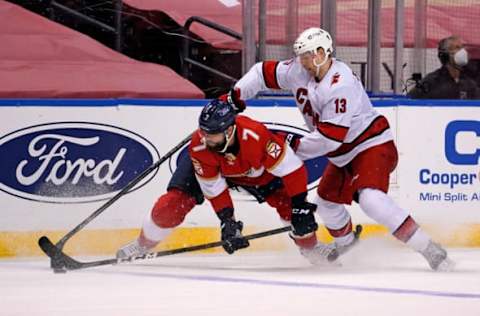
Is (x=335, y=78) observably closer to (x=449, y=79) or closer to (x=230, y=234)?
(x=230, y=234)

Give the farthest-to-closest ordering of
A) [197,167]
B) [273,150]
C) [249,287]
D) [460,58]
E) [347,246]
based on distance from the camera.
Answer: 1. [460,58]
2. [347,246]
3. [197,167]
4. [273,150]
5. [249,287]

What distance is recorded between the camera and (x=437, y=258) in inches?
253

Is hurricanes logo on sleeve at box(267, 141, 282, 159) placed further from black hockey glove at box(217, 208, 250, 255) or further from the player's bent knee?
the player's bent knee

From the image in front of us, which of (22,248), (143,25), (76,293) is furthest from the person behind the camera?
(143,25)

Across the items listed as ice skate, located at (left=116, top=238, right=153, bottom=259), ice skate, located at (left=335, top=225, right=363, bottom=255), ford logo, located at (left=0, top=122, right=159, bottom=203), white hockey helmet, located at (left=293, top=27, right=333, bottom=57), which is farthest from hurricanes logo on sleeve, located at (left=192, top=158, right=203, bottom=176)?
ford logo, located at (left=0, top=122, right=159, bottom=203)

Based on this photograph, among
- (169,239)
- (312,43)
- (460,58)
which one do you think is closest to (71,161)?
(169,239)

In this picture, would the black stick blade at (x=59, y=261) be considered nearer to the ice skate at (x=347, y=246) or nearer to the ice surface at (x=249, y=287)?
the ice surface at (x=249, y=287)

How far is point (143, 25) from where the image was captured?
8.50 m

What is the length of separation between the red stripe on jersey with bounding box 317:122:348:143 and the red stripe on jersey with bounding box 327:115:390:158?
0.25 m

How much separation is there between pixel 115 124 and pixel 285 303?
2.77 metres

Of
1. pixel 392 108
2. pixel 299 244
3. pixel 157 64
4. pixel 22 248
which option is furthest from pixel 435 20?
pixel 22 248

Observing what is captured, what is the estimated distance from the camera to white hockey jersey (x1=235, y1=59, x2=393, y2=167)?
248 inches

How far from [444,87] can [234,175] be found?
2.31m

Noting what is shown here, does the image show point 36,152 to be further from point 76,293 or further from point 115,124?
point 76,293
